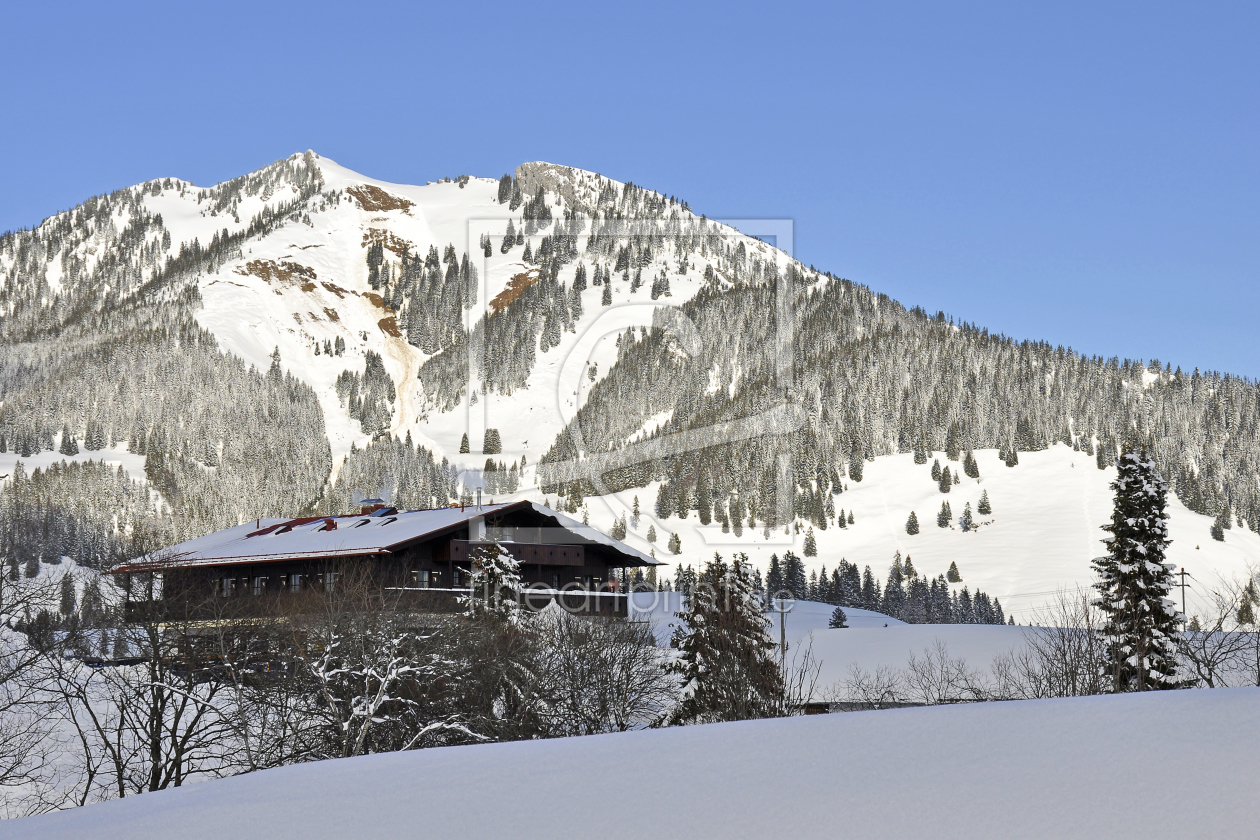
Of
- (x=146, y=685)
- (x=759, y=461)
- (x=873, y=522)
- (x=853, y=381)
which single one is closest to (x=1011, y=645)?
(x=146, y=685)

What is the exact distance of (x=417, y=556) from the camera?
160 feet

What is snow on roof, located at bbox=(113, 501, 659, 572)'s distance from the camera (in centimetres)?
4806

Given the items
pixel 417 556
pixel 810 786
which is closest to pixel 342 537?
pixel 417 556

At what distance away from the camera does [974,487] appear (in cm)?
14075

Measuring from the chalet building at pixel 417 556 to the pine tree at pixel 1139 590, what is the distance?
82.4 ft

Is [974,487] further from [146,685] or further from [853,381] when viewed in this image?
[146,685]

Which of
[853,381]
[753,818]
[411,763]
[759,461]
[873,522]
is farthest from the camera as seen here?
[853,381]

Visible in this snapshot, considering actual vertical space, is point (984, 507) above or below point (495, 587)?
above

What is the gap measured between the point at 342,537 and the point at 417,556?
444 cm

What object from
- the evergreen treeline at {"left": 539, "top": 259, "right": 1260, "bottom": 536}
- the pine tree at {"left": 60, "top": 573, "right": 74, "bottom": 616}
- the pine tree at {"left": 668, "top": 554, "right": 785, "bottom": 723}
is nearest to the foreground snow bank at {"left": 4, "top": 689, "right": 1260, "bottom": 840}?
the pine tree at {"left": 668, "top": 554, "right": 785, "bottom": 723}

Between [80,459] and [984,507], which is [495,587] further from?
[80,459]

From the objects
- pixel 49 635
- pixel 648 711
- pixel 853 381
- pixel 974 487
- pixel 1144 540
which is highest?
pixel 853 381

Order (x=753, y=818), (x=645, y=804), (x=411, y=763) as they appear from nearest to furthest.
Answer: (x=753, y=818), (x=645, y=804), (x=411, y=763)

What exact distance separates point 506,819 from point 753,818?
5.85ft
